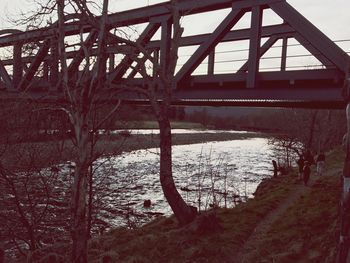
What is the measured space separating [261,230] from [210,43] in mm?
5775

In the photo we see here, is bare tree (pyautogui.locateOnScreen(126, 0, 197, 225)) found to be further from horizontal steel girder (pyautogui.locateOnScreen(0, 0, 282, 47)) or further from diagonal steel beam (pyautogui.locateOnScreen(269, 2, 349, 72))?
diagonal steel beam (pyautogui.locateOnScreen(269, 2, 349, 72))

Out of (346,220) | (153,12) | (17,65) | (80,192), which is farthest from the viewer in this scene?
(17,65)

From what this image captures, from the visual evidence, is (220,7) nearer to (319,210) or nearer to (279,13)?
(279,13)

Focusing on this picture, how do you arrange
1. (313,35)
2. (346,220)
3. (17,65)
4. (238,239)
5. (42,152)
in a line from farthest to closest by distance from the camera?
(42,152)
(17,65)
(238,239)
(313,35)
(346,220)

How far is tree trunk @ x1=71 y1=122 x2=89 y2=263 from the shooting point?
25.3ft

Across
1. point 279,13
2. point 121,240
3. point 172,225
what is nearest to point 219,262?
point 172,225

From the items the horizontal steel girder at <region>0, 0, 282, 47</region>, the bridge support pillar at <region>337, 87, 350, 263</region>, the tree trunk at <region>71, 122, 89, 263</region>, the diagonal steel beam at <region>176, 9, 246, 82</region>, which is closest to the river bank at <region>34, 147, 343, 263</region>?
the tree trunk at <region>71, 122, 89, 263</region>

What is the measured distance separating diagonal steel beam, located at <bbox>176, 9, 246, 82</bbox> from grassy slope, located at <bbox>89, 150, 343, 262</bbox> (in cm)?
473

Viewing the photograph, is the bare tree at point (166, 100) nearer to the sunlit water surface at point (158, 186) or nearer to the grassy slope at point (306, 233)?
the sunlit water surface at point (158, 186)

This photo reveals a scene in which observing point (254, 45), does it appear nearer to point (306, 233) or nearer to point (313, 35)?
point (313, 35)

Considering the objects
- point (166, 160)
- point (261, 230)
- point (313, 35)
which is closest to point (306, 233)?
point (261, 230)

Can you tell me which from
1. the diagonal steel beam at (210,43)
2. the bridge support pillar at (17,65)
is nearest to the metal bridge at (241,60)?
the diagonal steel beam at (210,43)

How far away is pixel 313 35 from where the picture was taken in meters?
8.30

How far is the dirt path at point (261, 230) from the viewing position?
8.25 meters
